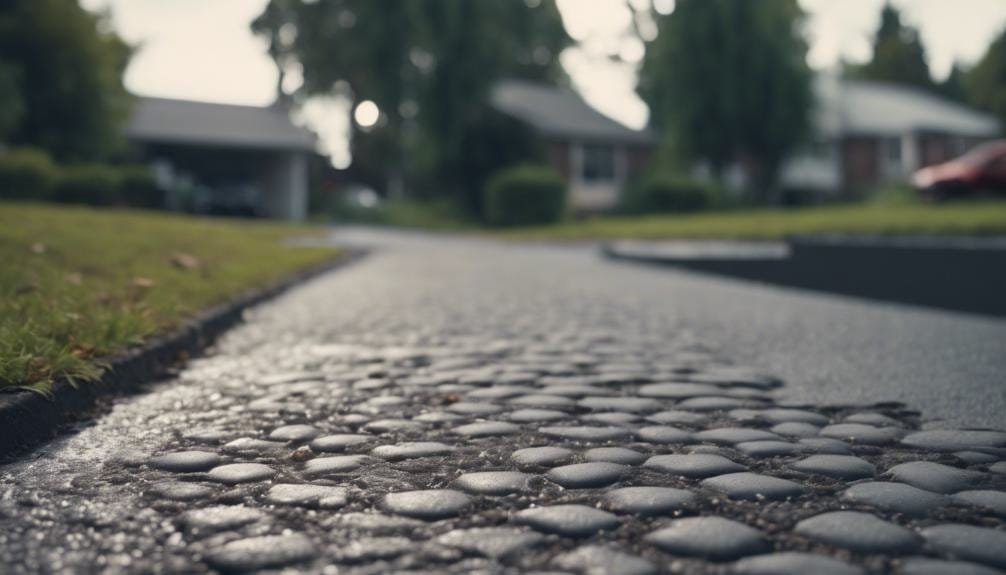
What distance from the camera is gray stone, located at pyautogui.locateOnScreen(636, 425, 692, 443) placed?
10.8 ft

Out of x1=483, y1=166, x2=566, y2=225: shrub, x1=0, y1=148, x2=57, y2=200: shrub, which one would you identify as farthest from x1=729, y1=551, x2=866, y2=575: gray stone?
x1=483, y1=166, x2=566, y2=225: shrub

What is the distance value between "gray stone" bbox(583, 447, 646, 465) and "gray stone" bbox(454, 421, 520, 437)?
418mm

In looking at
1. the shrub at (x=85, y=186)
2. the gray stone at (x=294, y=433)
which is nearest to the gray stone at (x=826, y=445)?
the gray stone at (x=294, y=433)

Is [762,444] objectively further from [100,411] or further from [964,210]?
[964,210]

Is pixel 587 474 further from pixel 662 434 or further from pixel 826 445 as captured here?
pixel 826 445

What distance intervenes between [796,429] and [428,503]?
1.62 meters

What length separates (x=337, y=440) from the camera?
3279 millimetres

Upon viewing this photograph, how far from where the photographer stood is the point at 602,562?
206cm

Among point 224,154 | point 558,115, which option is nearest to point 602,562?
point 558,115

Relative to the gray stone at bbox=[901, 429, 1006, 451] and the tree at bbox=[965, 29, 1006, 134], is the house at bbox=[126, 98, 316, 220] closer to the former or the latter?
the gray stone at bbox=[901, 429, 1006, 451]

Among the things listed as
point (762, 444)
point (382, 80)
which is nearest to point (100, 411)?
point (762, 444)

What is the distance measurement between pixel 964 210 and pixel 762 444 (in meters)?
15.3

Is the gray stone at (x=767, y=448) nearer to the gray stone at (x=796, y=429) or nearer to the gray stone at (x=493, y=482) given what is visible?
the gray stone at (x=796, y=429)

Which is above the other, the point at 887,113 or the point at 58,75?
the point at 887,113
